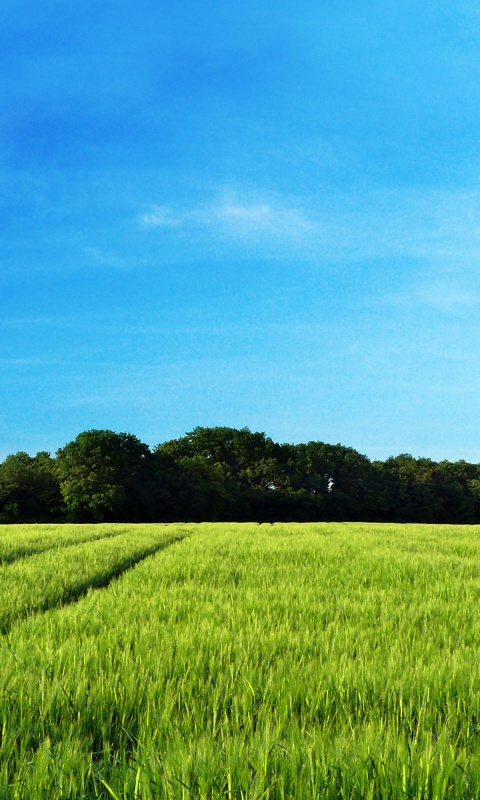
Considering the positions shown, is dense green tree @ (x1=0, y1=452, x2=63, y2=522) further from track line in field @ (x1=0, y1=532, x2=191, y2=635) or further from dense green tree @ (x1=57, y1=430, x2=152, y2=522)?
track line in field @ (x1=0, y1=532, x2=191, y2=635)

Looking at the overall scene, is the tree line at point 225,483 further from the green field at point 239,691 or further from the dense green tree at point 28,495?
the green field at point 239,691

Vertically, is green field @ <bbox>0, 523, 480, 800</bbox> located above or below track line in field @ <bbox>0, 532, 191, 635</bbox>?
above

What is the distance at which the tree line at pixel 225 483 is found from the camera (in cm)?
6350

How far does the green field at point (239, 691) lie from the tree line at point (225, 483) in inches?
2222

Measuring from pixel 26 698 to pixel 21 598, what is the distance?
12.2 ft

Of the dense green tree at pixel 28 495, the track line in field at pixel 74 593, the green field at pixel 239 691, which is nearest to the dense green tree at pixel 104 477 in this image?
the dense green tree at pixel 28 495

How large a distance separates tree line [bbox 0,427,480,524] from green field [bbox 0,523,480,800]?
185 ft

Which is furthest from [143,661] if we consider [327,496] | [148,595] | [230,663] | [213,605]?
[327,496]

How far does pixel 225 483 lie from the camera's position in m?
72.3

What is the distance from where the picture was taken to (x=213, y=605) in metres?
5.96

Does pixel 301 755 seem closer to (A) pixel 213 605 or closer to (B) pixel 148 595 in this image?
(A) pixel 213 605

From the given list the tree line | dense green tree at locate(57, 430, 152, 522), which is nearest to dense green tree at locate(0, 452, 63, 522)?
the tree line

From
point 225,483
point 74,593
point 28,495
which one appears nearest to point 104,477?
point 28,495

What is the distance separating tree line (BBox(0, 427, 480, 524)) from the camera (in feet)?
208
